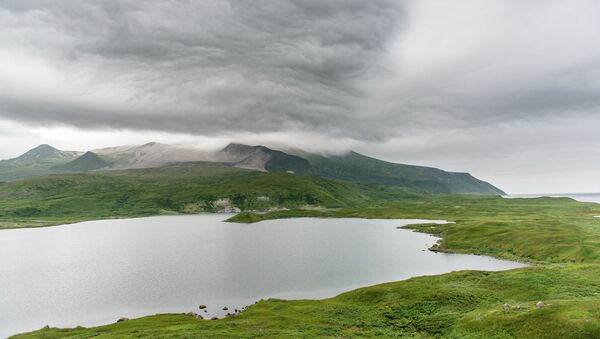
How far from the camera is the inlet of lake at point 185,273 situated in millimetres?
82375

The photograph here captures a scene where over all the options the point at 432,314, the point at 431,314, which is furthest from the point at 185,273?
the point at 432,314

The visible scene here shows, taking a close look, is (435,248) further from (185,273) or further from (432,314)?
(185,273)

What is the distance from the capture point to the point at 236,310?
7719cm

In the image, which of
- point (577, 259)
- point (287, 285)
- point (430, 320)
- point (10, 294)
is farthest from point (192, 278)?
point (577, 259)

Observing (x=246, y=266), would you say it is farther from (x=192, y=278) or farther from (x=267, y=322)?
(x=267, y=322)

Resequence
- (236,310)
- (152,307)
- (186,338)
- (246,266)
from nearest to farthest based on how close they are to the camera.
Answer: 1. (186,338)
2. (236,310)
3. (152,307)
4. (246,266)

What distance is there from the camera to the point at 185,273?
373 ft

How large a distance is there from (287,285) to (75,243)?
15108 cm

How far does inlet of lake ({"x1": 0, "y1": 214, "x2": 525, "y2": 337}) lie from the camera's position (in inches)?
3243

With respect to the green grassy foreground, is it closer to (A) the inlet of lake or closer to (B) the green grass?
(B) the green grass

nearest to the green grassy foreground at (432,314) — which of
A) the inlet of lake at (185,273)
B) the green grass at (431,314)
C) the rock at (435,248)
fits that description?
the green grass at (431,314)

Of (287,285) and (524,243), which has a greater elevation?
(524,243)

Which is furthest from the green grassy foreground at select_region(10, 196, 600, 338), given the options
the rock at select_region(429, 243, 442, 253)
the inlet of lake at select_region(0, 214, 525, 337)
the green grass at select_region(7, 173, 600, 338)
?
the rock at select_region(429, 243, 442, 253)

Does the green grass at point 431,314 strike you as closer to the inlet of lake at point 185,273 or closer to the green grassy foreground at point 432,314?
the green grassy foreground at point 432,314
